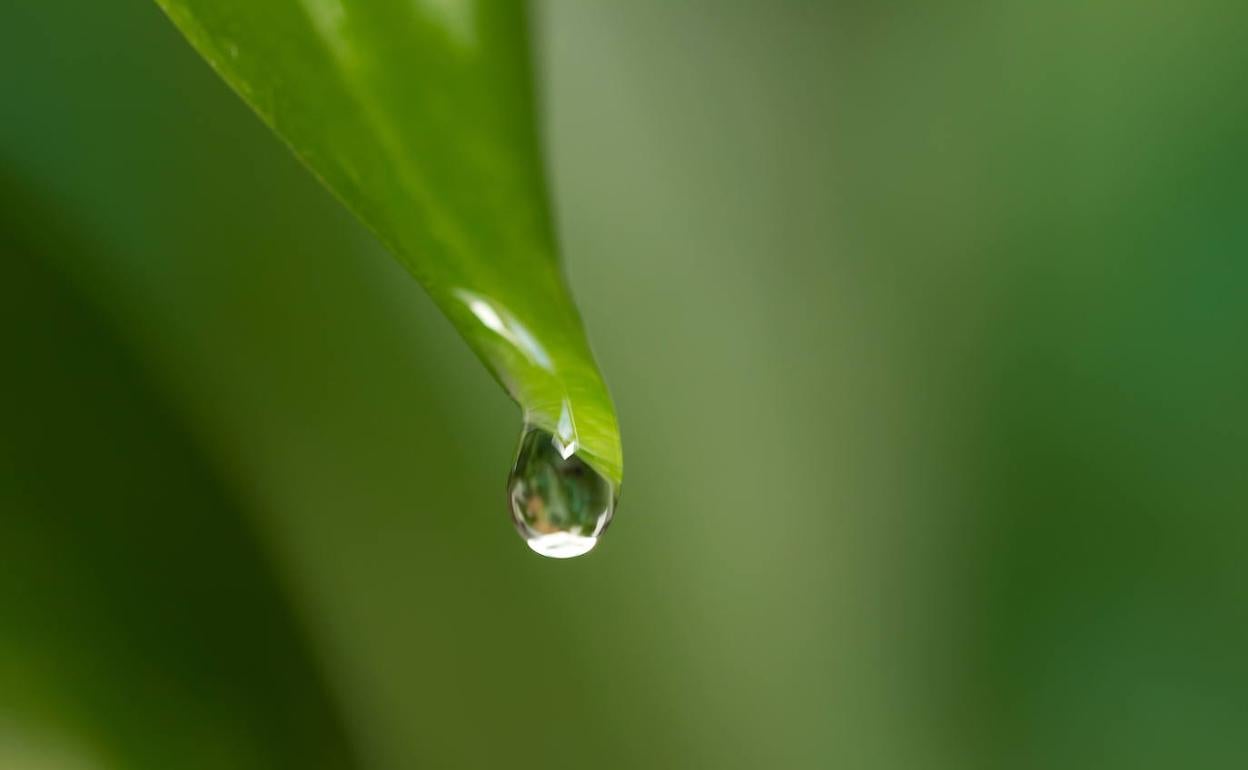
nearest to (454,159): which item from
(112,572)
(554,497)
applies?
(554,497)

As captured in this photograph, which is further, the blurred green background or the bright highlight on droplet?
the blurred green background

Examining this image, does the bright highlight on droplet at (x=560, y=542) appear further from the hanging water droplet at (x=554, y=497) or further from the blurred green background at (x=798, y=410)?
the blurred green background at (x=798, y=410)

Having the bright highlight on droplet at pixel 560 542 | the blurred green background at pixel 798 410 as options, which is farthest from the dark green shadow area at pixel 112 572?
the bright highlight on droplet at pixel 560 542

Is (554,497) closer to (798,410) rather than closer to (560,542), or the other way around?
(560,542)

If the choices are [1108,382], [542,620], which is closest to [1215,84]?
[1108,382]

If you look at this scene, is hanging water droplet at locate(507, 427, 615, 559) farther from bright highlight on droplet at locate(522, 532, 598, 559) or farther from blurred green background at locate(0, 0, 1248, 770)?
blurred green background at locate(0, 0, 1248, 770)

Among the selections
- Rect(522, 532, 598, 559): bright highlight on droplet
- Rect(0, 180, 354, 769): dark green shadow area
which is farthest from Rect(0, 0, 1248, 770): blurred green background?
Rect(522, 532, 598, 559): bright highlight on droplet
